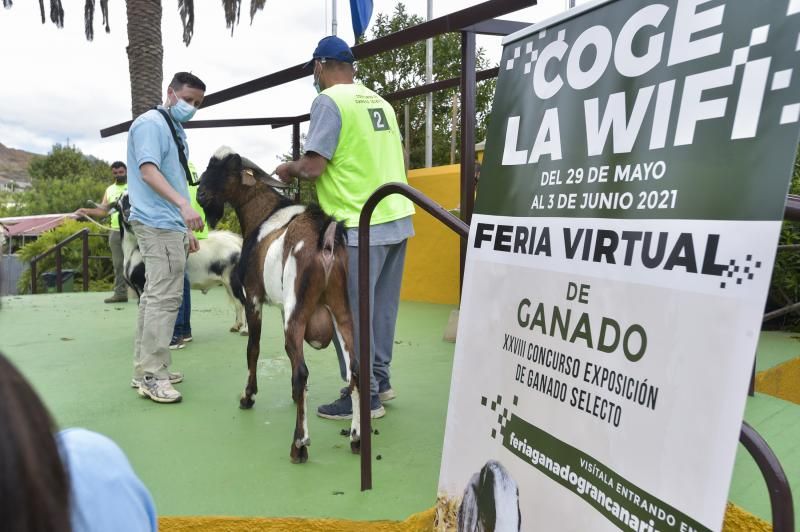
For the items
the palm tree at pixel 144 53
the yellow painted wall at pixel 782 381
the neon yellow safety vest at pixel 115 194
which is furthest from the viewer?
the palm tree at pixel 144 53

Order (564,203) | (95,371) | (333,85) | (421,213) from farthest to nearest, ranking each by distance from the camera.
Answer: (421,213)
(95,371)
(333,85)
(564,203)

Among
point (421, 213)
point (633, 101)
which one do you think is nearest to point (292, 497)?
point (633, 101)

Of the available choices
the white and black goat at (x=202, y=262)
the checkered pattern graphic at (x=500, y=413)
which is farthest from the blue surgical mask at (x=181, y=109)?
the checkered pattern graphic at (x=500, y=413)

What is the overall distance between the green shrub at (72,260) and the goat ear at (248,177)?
1043 cm

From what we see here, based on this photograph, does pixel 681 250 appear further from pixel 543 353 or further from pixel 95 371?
pixel 95 371

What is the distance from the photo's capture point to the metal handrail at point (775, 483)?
1155 mm

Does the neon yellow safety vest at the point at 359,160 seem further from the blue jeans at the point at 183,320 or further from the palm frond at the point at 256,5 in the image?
the palm frond at the point at 256,5

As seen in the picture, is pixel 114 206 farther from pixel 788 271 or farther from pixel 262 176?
pixel 788 271

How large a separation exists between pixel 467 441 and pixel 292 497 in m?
0.97

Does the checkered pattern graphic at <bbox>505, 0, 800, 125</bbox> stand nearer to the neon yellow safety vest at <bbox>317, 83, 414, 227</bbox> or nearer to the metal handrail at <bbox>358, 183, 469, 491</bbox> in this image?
the metal handrail at <bbox>358, 183, 469, 491</bbox>

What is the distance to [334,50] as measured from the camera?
339cm

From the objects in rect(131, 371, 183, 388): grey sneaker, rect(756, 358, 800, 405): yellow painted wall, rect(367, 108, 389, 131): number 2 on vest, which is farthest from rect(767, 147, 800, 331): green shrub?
rect(131, 371, 183, 388): grey sneaker

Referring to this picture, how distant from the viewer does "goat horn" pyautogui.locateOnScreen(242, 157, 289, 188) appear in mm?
3633

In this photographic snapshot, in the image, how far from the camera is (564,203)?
1655 millimetres
